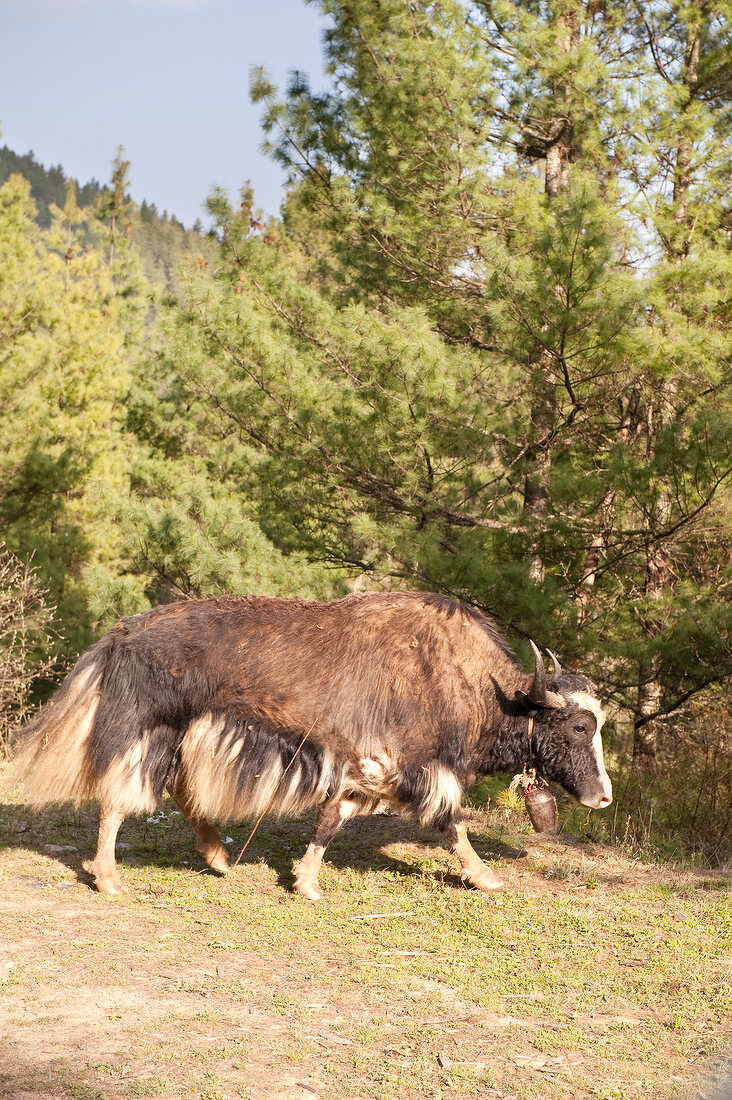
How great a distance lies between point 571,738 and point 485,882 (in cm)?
99

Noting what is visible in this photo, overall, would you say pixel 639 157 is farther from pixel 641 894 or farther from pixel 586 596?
pixel 641 894

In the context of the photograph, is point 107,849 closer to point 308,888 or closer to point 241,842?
point 308,888

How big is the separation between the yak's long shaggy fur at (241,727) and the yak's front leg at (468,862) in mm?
98

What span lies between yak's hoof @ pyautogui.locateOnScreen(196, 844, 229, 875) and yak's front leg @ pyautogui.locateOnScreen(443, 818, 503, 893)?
1425 millimetres

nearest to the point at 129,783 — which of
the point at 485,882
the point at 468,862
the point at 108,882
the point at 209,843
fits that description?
the point at 108,882

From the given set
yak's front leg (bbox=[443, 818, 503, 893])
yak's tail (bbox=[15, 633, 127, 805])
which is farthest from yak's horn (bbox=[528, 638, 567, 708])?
yak's tail (bbox=[15, 633, 127, 805])

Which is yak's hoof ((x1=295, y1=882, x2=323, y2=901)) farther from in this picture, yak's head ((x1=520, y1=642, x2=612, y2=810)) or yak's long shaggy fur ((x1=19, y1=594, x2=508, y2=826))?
yak's head ((x1=520, y1=642, x2=612, y2=810))

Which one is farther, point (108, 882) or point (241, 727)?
point (241, 727)

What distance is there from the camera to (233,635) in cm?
612

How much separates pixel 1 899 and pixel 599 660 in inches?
207

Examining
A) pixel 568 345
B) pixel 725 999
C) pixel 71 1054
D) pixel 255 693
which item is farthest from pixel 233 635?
pixel 568 345

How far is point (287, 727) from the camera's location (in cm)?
594

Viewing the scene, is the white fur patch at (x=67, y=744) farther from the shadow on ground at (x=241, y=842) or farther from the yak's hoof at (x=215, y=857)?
the yak's hoof at (x=215, y=857)

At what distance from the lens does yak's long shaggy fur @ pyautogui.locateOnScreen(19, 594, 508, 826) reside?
5930 mm
